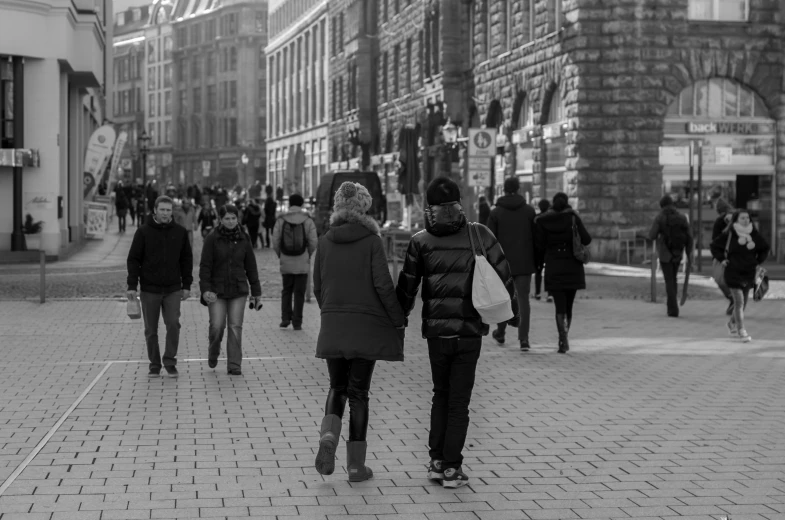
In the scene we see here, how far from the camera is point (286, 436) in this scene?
361 inches

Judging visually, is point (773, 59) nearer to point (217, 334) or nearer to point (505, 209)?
point (505, 209)

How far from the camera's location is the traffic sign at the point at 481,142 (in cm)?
2800

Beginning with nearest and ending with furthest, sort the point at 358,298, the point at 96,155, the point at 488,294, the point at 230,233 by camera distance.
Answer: the point at 488,294 < the point at 358,298 < the point at 230,233 < the point at 96,155

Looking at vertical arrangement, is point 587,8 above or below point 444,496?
above

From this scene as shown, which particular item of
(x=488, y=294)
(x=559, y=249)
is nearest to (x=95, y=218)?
(x=559, y=249)

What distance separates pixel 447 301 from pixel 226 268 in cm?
524

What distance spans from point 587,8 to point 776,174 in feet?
20.1

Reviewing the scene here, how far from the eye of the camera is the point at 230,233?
41.8ft

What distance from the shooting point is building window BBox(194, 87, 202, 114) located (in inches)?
4930

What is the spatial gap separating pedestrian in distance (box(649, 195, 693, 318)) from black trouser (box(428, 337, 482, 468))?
11692 mm

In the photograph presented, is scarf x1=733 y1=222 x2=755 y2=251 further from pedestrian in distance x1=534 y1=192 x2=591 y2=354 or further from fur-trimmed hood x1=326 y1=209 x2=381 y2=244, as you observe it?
fur-trimmed hood x1=326 y1=209 x2=381 y2=244

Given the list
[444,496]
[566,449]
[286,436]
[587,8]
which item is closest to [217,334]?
[286,436]

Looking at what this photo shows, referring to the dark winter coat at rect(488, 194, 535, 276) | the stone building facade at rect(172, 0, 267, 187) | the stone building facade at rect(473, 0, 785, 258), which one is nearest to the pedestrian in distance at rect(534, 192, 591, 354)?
the dark winter coat at rect(488, 194, 535, 276)

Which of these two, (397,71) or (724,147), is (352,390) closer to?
(724,147)
